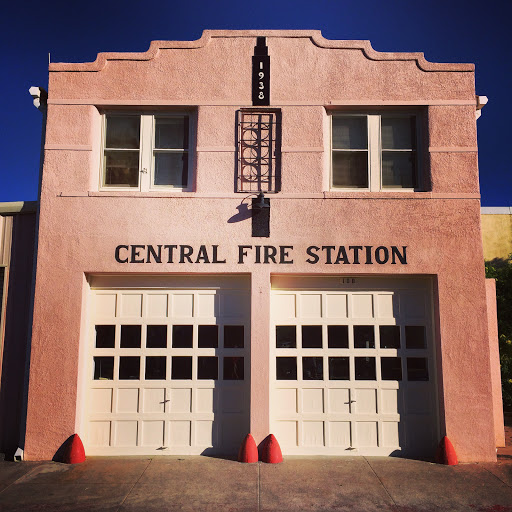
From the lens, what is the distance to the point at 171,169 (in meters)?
7.82

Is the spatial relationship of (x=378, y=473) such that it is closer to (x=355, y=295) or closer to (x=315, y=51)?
(x=355, y=295)

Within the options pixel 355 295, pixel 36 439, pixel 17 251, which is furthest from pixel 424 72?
pixel 36 439

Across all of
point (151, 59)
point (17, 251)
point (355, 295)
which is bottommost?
point (355, 295)

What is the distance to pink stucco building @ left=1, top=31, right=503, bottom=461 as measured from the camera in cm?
711

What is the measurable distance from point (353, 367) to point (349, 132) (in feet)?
12.6

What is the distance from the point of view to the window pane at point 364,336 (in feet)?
24.1

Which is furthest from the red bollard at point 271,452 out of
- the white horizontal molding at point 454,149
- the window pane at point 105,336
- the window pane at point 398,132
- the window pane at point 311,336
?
the white horizontal molding at point 454,149

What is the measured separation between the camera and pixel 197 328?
7355mm

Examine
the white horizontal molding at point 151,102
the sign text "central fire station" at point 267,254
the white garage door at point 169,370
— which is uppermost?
the white horizontal molding at point 151,102

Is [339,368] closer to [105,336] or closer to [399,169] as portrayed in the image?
[399,169]

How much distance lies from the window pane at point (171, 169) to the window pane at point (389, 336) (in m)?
3.99

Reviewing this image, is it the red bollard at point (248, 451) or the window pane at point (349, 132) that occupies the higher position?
the window pane at point (349, 132)

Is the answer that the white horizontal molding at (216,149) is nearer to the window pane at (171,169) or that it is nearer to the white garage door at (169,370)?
the window pane at (171,169)

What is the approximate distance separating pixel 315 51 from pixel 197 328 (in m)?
4.91
